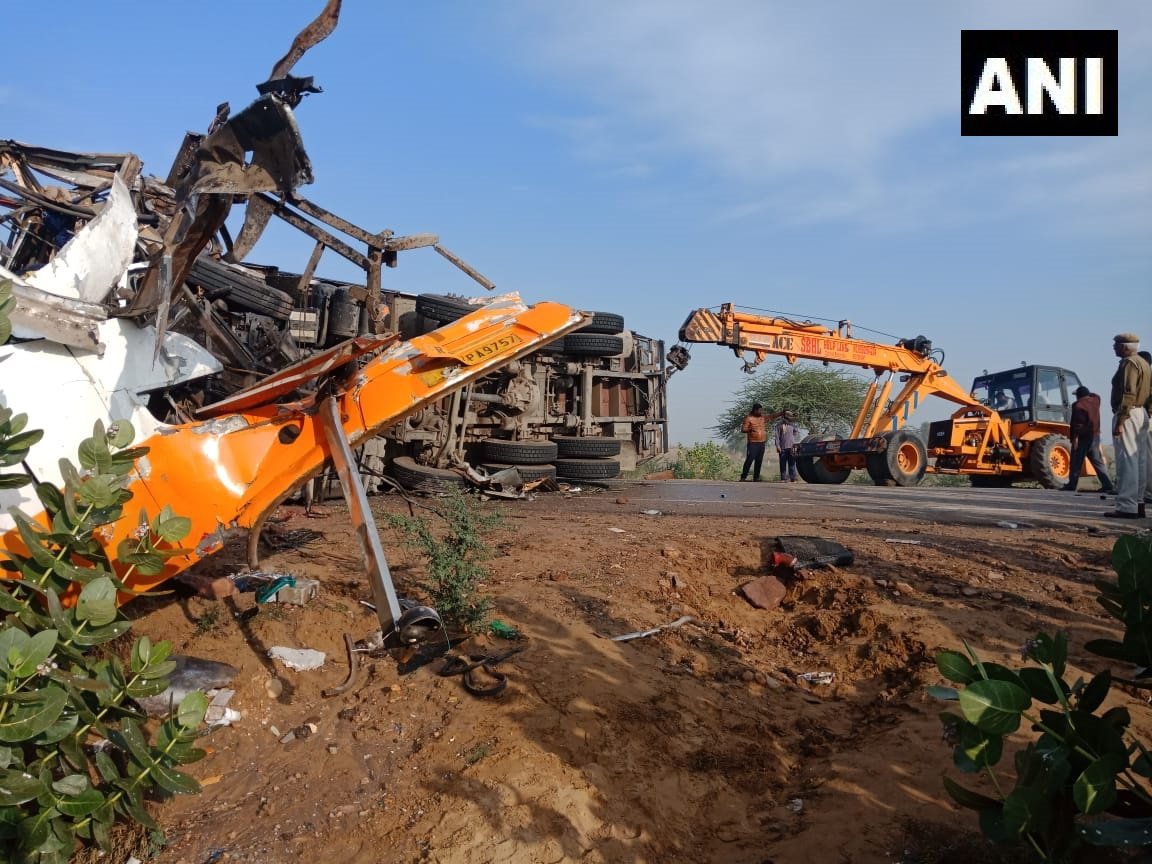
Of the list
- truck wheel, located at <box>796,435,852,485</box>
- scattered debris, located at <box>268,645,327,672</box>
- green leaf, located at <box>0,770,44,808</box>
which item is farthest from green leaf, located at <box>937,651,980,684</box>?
truck wheel, located at <box>796,435,852,485</box>

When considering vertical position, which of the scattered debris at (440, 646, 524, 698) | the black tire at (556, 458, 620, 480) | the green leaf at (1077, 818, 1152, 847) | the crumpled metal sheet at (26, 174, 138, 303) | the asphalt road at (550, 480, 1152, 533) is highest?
the crumpled metal sheet at (26, 174, 138, 303)

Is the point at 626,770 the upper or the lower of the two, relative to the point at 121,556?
lower

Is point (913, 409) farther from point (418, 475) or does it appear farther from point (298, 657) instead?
point (298, 657)

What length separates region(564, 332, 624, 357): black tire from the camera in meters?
12.3

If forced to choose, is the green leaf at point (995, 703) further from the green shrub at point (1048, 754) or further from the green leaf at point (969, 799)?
the green leaf at point (969, 799)

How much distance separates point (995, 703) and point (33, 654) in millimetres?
2604

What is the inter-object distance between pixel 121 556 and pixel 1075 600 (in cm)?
565

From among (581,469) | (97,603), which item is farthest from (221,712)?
(581,469)

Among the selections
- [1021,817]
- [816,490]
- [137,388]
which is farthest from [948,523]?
[137,388]

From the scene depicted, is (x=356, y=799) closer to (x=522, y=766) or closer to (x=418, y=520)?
(x=522, y=766)

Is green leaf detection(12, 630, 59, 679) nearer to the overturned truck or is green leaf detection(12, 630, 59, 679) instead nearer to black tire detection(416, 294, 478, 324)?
the overturned truck

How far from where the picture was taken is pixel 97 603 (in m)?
2.48

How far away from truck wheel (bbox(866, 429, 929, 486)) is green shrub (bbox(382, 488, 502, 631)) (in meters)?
11.4

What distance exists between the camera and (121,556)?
2.80 meters
